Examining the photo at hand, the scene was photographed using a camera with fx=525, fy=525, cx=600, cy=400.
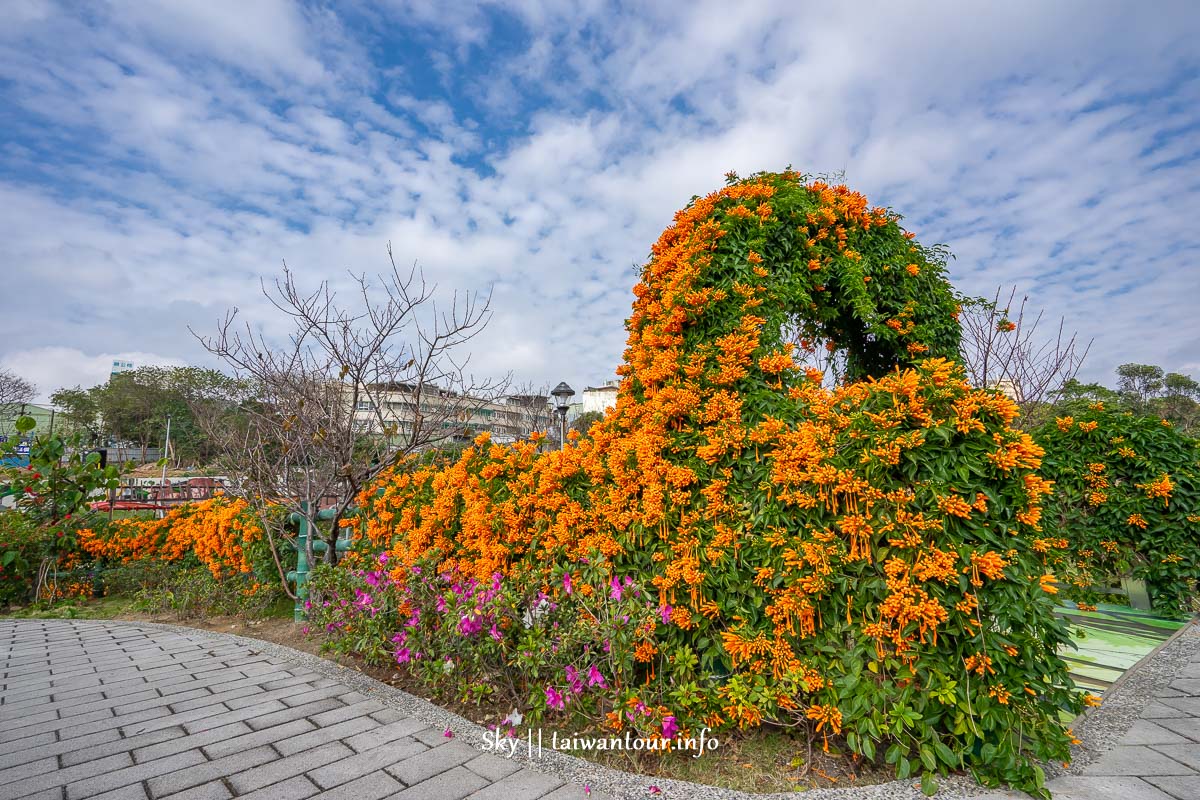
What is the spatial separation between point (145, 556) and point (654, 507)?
243 inches

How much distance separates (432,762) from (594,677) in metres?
0.68

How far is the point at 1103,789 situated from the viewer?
182cm

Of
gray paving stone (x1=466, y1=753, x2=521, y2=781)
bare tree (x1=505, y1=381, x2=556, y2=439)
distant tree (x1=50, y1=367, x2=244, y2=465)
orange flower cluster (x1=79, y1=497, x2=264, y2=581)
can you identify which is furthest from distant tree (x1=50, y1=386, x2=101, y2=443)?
gray paving stone (x1=466, y1=753, x2=521, y2=781)

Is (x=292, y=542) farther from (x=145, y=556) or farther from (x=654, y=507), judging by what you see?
(x=654, y=507)

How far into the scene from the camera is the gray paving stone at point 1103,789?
5.78 feet

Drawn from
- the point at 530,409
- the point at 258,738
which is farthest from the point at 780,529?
the point at 530,409

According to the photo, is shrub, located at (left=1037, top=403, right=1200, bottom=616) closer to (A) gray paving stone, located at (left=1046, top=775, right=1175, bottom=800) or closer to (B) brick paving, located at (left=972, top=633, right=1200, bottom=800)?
(B) brick paving, located at (left=972, top=633, right=1200, bottom=800)

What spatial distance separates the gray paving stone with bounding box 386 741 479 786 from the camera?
1.91 meters

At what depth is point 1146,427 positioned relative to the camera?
465 centimetres

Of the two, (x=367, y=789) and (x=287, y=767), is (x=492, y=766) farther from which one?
(x=287, y=767)

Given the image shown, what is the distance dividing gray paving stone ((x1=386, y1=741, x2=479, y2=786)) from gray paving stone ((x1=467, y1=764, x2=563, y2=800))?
239 mm

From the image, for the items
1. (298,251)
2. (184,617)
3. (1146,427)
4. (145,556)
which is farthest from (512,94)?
(1146,427)

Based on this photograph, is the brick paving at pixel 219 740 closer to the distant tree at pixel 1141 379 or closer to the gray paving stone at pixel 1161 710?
the gray paving stone at pixel 1161 710

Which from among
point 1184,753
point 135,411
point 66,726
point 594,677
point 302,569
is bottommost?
point 66,726
